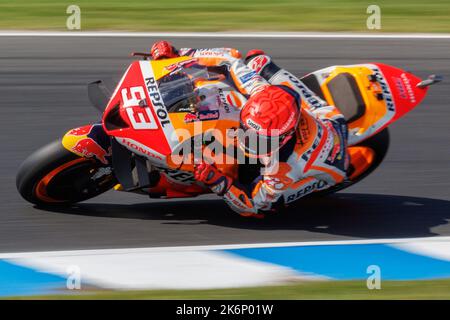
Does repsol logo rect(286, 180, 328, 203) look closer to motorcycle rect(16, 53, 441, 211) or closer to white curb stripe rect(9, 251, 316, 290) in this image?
motorcycle rect(16, 53, 441, 211)

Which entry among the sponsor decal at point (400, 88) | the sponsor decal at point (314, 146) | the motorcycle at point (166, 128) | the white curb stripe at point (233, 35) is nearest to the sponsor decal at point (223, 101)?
the motorcycle at point (166, 128)

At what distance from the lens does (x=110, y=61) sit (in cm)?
1052

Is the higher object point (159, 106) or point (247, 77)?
point (247, 77)

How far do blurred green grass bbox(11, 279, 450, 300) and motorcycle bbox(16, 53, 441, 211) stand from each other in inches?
36.9

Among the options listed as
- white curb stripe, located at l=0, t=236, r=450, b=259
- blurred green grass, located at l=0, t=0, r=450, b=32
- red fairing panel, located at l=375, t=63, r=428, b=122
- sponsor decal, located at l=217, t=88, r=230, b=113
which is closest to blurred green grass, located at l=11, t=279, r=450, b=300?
white curb stripe, located at l=0, t=236, r=450, b=259

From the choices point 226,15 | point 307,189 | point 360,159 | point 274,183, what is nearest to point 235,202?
point 274,183

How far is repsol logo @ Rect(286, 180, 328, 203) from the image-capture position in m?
6.41

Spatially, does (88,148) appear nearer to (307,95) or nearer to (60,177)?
(60,177)

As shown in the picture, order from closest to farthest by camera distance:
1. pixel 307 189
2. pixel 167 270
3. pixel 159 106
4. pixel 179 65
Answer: pixel 167 270 < pixel 159 106 < pixel 179 65 < pixel 307 189

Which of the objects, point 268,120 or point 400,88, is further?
point 400,88

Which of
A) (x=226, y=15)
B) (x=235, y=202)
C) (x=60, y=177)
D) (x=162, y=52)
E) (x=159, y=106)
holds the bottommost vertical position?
(x=235, y=202)

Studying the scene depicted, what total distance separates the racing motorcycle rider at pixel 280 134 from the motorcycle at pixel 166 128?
4.6 inches

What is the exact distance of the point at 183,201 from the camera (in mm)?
7121

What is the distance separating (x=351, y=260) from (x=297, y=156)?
790 millimetres
